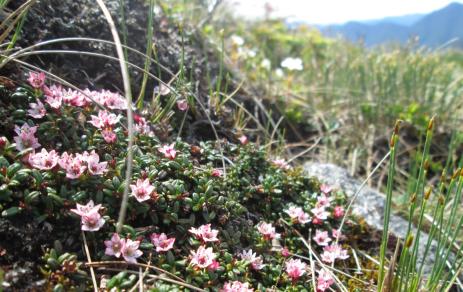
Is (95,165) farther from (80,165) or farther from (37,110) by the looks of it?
(37,110)

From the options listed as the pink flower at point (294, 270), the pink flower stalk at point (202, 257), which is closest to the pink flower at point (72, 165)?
the pink flower stalk at point (202, 257)

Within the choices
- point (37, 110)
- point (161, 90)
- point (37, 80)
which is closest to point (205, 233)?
point (37, 110)

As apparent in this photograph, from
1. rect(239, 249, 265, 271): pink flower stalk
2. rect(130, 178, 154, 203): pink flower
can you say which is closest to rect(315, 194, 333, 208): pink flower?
rect(239, 249, 265, 271): pink flower stalk

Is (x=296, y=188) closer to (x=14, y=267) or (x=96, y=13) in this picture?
(x=14, y=267)

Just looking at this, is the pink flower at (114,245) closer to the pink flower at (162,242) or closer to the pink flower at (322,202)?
the pink flower at (162,242)

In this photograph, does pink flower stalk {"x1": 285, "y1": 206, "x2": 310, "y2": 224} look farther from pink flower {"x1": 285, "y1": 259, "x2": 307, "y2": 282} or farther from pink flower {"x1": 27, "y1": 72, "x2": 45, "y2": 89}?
pink flower {"x1": 27, "y1": 72, "x2": 45, "y2": 89}

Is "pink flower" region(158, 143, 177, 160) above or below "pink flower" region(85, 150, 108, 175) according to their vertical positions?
below
